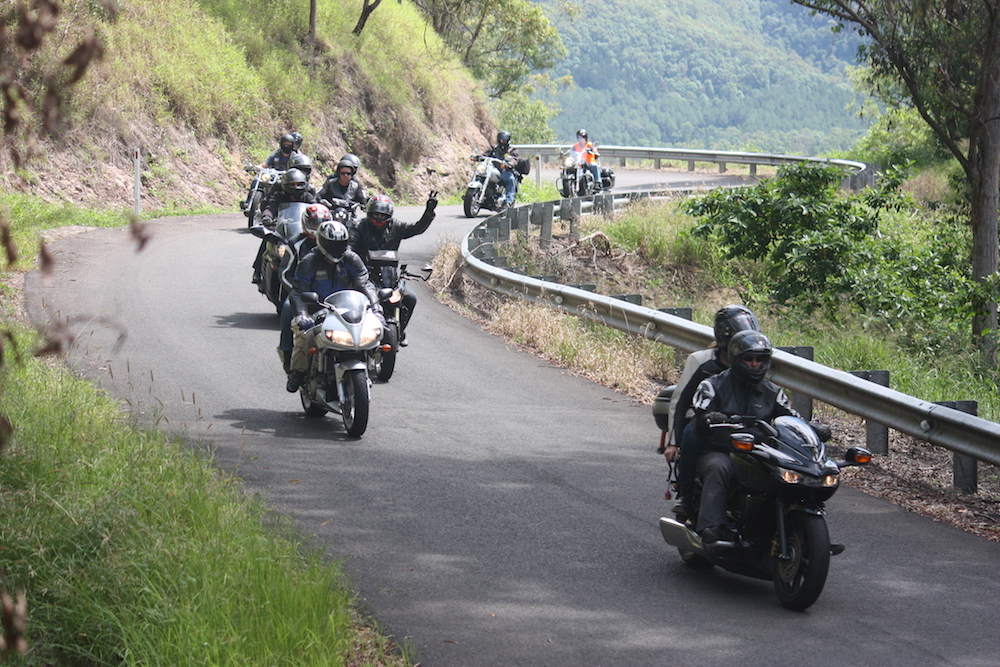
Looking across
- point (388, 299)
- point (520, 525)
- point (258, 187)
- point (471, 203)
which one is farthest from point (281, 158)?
point (520, 525)

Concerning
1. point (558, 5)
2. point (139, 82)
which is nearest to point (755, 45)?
point (558, 5)

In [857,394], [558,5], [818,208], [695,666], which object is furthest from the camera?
[558,5]

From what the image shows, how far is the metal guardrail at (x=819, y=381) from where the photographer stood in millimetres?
7738

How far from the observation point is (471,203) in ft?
88.2

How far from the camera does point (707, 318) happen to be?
15.5 metres

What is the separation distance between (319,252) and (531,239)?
11.6m

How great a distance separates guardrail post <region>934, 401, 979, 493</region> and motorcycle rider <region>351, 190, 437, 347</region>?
5.90 m

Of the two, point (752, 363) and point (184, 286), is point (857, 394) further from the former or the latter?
point (184, 286)

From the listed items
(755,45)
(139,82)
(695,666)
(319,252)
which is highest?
(755,45)

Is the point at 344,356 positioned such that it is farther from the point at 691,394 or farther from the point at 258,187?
the point at 258,187

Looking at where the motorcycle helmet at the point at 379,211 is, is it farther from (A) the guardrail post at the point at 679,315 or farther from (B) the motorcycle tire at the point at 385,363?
(A) the guardrail post at the point at 679,315

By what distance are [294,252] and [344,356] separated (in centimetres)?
406

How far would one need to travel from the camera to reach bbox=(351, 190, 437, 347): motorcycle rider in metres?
12.3

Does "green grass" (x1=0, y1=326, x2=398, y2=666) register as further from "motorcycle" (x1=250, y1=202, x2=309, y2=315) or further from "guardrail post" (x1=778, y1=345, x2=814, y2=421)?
"motorcycle" (x1=250, y1=202, x2=309, y2=315)
